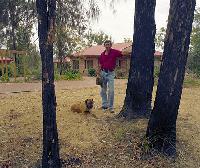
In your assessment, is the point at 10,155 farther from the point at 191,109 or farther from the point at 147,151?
the point at 191,109

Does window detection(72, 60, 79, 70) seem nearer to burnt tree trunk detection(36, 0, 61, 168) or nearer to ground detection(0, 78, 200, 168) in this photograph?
ground detection(0, 78, 200, 168)

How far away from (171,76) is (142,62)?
5.65 feet

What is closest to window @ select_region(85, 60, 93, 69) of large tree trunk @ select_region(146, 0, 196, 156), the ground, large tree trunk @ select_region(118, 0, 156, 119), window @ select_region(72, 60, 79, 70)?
window @ select_region(72, 60, 79, 70)

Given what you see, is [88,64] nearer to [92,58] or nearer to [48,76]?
[92,58]

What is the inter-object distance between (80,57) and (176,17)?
36.3 meters

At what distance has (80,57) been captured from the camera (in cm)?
4209

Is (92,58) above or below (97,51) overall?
below

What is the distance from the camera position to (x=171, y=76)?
20.3 ft

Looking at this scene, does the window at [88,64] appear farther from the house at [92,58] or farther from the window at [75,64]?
the window at [75,64]

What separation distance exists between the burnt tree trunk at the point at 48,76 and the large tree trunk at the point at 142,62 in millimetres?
2917

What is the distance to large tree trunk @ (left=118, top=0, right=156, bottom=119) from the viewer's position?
25.3ft

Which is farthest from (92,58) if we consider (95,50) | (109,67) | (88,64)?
(109,67)

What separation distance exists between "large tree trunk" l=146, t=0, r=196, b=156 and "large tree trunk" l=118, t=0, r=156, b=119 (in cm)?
150

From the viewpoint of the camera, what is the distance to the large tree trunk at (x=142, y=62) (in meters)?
7.73
